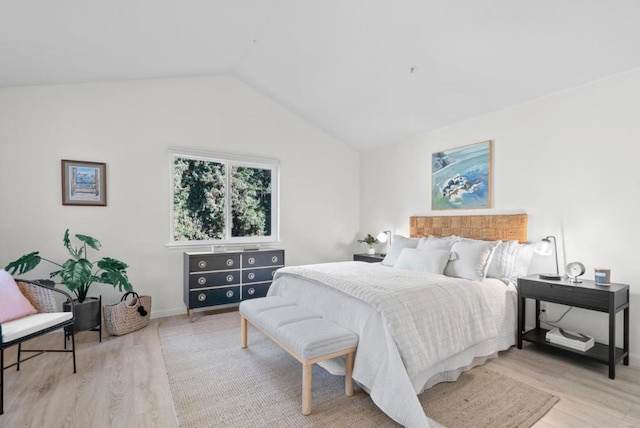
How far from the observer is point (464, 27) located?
2604mm

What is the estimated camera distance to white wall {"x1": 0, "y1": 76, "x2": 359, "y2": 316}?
319 centimetres

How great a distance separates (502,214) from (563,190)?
60cm

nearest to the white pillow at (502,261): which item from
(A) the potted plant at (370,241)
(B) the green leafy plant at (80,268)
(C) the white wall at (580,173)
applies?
(C) the white wall at (580,173)

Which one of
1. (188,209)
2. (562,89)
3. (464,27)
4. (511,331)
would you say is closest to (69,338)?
(188,209)

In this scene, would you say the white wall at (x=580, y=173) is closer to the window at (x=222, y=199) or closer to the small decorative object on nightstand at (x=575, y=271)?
the small decorative object on nightstand at (x=575, y=271)

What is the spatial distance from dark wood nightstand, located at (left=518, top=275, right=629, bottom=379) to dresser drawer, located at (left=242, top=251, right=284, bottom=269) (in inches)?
108

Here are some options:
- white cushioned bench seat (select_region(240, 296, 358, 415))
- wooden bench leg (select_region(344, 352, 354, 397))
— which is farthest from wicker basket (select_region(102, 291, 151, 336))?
wooden bench leg (select_region(344, 352, 354, 397))

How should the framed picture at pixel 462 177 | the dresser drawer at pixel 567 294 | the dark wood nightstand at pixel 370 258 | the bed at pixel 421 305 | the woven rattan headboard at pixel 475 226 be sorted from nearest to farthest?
the bed at pixel 421 305, the dresser drawer at pixel 567 294, the woven rattan headboard at pixel 475 226, the framed picture at pixel 462 177, the dark wood nightstand at pixel 370 258

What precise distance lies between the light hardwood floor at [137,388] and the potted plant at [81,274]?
0.87 feet

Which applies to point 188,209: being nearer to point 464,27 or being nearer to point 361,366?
point 361,366

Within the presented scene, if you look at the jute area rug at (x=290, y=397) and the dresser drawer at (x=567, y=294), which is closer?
the jute area rug at (x=290, y=397)

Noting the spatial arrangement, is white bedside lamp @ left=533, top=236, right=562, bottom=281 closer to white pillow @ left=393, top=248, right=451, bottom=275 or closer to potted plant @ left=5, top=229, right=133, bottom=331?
white pillow @ left=393, top=248, right=451, bottom=275

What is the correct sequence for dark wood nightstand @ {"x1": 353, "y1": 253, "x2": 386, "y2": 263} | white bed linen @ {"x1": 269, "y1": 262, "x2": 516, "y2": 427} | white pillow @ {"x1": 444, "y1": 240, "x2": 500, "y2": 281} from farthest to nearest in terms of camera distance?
dark wood nightstand @ {"x1": 353, "y1": 253, "x2": 386, "y2": 263}, white pillow @ {"x1": 444, "y1": 240, "x2": 500, "y2": 281}, white bed linen @ {"x1": 269, "y1": 262, "x2": 516, "y2": 427}

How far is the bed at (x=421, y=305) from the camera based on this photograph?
6.37 ft
